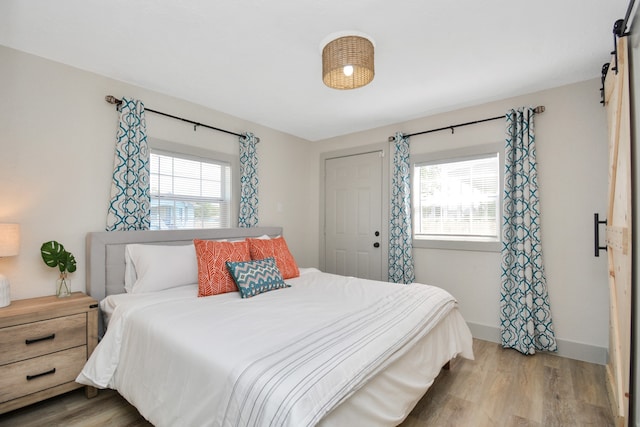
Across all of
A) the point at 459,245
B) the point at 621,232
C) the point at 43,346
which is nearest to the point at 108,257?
the point at 43,346

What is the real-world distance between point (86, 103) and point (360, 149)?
9.73 feet

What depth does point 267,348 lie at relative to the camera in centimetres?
135

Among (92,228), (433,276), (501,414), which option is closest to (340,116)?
(433,276)

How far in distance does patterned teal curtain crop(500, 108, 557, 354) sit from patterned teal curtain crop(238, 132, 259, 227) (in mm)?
2718

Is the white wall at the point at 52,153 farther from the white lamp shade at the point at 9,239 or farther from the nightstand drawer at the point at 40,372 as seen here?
the nightstand drawer at the point at 40,372

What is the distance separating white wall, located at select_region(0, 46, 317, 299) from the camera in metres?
2.15

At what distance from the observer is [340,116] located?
3617 millimetres

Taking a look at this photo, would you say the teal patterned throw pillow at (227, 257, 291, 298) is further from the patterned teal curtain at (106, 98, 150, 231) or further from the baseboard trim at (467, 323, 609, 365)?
the baseboard trim at (467, 323, 609, 365)

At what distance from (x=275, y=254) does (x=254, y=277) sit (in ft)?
2.00

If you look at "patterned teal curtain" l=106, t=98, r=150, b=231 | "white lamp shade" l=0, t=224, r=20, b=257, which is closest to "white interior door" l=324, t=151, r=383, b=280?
"patterned teal curtain" l=106, t=98, r=150, b=231

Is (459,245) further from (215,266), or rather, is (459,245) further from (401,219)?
(215,266)

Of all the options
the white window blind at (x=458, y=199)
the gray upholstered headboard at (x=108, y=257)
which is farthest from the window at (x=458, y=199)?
the gray upholstered headboard at (x=108, y=257)

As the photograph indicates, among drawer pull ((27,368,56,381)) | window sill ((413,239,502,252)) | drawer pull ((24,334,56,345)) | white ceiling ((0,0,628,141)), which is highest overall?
white ceiling ((0,0,628,141))

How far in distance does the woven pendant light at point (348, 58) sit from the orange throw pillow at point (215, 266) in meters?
1.60
